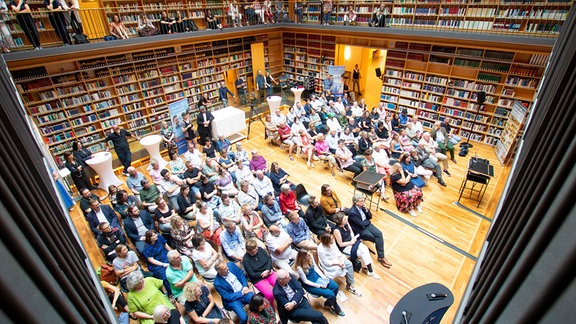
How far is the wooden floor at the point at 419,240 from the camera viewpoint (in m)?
4.41

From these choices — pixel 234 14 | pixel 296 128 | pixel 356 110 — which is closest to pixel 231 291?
pixel 296 128

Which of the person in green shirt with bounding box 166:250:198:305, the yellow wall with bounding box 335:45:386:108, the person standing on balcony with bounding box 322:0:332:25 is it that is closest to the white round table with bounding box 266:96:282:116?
the yellow wall with bounding box 335:45:386:108

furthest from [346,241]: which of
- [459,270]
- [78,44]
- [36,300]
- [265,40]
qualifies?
[265,40]

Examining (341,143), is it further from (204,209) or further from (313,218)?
(204,209)

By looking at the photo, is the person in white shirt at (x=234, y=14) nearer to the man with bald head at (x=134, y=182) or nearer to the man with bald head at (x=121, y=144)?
the man with bald head at (x=121, y=144)

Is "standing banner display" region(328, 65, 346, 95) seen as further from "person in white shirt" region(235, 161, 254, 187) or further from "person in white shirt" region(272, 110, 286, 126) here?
"person in white shirt" region(235, 161, 254, 187)

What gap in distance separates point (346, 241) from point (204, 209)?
7.77ft

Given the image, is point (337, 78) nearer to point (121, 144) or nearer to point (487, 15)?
point (487, 15)

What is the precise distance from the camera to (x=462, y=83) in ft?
29.3

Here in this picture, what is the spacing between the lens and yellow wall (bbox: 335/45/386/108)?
40.6ft

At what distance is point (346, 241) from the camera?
15.2 ft

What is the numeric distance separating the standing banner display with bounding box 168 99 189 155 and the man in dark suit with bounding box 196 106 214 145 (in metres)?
0.47

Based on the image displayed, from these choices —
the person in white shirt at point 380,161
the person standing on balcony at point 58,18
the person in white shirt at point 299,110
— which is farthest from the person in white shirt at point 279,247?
the person standing on balcony at point 58,18

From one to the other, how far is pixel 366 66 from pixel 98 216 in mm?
Answer: 12033
